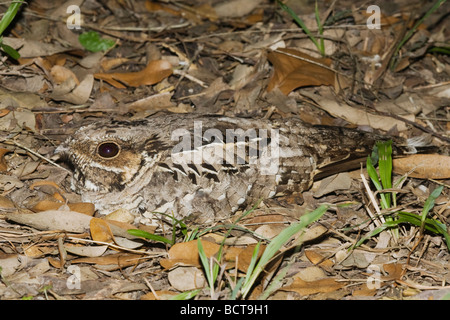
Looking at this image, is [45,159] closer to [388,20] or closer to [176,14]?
[176,14]

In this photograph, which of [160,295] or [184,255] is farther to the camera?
[184,255]

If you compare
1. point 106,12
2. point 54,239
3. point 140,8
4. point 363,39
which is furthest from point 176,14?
point 54,239

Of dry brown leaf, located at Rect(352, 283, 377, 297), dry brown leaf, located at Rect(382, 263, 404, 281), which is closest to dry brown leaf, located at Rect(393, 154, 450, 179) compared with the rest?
dry brown leaf, located at Rect(382, 263, 404, 281)

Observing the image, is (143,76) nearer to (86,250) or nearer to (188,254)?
(86,250)

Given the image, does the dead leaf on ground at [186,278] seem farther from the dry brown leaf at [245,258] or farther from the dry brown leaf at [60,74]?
the dry brown leaf at [60,74]

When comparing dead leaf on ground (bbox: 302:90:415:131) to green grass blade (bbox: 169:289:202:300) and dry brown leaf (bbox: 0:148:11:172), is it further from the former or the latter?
dry brown leaf (bbox: 0:148:11:172)

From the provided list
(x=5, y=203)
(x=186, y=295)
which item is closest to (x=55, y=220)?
(x=5, y=203)
